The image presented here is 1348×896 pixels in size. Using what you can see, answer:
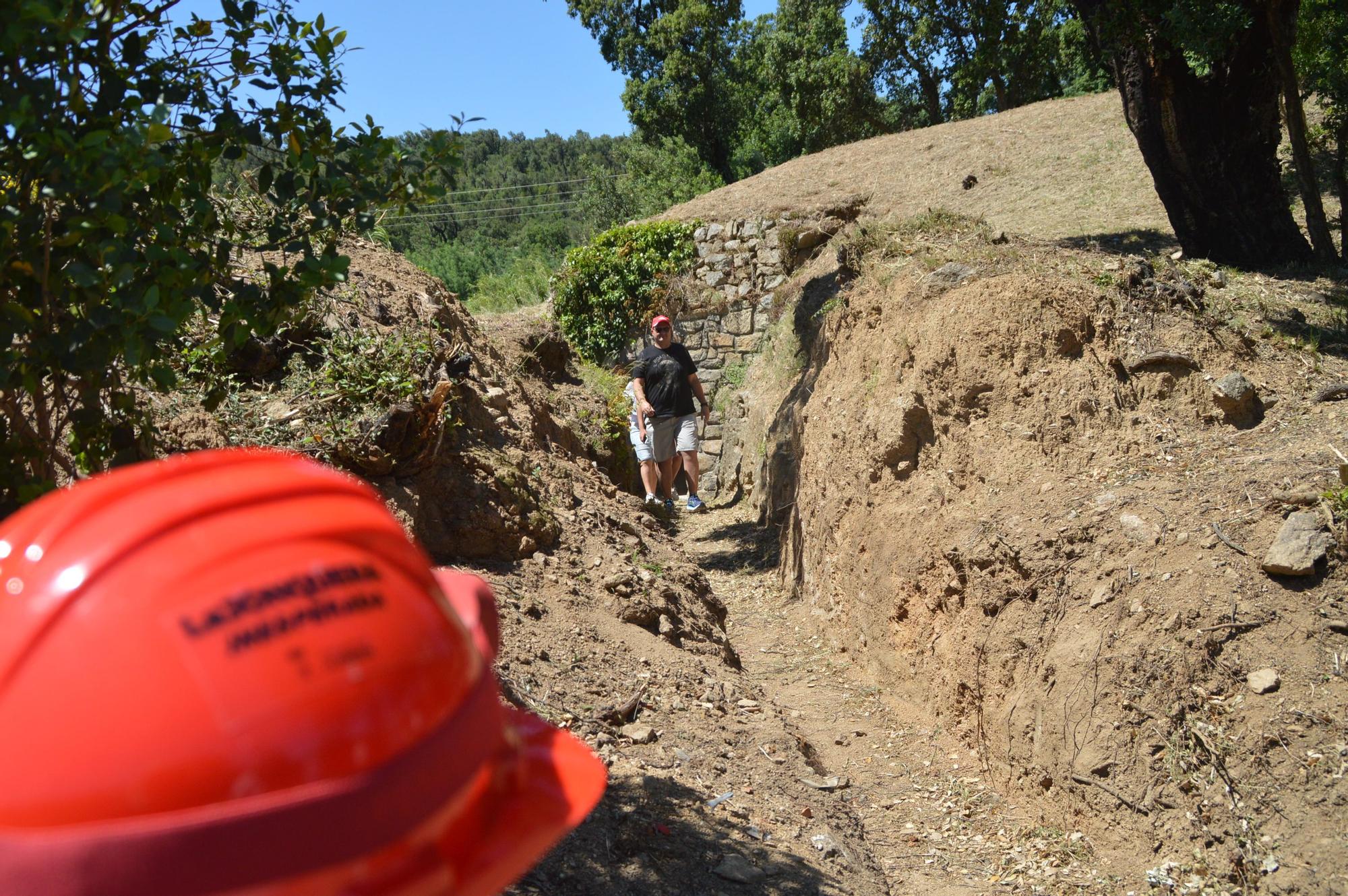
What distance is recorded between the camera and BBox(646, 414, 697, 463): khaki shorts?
31.1ft

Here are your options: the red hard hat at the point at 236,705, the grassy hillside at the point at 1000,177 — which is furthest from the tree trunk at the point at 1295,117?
the red hard hat at the point at 236,705

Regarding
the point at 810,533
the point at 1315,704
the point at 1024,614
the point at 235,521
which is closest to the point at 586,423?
the point at 810,533

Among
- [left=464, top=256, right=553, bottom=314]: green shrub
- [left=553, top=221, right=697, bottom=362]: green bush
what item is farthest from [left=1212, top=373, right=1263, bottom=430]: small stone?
[left=464, top=256, right=553, bottom=314]: green shrub

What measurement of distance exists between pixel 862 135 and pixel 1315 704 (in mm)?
26669

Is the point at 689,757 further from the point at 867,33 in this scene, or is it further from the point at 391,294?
the point at 867,33

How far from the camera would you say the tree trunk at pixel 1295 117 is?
7.36 meters

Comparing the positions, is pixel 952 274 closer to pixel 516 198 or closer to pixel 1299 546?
pixel 1299 546

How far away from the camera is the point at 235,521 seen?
4.02 ft

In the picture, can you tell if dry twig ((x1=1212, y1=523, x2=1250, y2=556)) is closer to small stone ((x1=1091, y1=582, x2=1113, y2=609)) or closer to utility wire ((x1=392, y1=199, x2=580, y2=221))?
small stone ((x1=1091, y1=582, x2=1113, y2=609))

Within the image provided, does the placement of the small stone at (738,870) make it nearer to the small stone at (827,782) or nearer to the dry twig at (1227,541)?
the small stone at (827,782)

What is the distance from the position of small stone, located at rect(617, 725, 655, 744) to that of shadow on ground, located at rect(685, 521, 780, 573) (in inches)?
211

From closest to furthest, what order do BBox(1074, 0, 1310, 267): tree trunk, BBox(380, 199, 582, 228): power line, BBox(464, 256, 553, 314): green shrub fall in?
BBox(1074, 0, 1310, 267): tree trunk < BBox(464, 256, 553, 314): green shrub < BBox(380, 199, 582, 228): power line

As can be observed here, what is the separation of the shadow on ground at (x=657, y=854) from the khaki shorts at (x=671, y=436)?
18.2 feet

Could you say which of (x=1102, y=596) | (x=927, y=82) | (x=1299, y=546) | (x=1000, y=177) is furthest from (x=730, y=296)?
(x=927, y=82)
